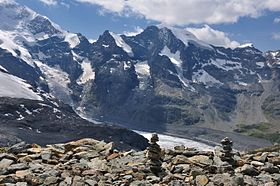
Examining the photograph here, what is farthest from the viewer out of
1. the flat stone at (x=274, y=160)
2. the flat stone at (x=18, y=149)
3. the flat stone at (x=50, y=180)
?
the flat stone at (x=18, y=149)

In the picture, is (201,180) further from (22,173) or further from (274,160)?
(22,173)

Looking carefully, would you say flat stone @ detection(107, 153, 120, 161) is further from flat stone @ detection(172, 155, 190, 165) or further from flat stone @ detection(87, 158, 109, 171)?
flat stone @ detection(172, 155, 190, 165)

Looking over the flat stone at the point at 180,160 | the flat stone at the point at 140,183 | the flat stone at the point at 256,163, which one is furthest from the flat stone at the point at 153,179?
the flat stone at the point at 256,163

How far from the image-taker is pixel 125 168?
23.4m

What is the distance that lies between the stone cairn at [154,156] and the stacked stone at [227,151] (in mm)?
3165

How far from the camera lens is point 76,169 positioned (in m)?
23.2

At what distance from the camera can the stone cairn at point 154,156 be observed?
23.2 m

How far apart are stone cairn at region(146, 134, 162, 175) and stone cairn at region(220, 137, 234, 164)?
3.16m

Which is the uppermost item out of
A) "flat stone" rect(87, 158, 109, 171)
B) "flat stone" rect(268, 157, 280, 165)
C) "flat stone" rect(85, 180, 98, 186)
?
"flat stone" rect(268, 157, 280, 165)

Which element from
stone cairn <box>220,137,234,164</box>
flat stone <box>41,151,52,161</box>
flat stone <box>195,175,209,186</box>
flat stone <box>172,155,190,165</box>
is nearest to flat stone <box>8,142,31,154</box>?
flat stone <box>41,151,52,161</box>

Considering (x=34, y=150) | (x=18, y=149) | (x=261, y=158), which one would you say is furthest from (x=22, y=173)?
(x=261, y=158)

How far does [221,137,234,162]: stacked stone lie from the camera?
2433cm

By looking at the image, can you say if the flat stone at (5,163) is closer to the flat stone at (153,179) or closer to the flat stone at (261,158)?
the flat stone at (153,179)

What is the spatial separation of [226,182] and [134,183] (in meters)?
3.86
